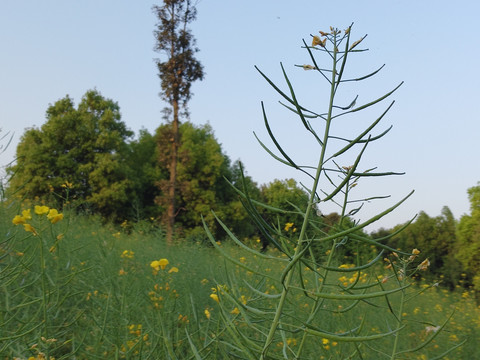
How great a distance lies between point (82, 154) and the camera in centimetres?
2220

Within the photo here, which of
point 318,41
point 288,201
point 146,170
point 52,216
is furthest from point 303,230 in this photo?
point 146,170

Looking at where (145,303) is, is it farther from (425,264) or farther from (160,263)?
(425,264)

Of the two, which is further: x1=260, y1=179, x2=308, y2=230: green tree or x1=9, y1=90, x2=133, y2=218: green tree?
x1=9, y1=90, x2=133, y2=218: green tree

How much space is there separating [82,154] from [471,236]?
18334 mm

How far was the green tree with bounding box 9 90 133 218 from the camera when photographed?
20.7m

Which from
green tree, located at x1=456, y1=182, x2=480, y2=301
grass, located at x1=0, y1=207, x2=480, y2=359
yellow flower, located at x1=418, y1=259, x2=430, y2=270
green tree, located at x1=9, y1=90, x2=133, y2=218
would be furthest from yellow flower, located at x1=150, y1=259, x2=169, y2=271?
green tree, located at x1=9, y1=90, x2=133, y2=218

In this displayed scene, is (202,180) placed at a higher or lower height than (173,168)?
higher

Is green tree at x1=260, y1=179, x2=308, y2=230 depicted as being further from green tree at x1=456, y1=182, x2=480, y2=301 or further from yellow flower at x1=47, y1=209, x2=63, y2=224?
green tree at x1=456, y1=182, x2=480, y2=301

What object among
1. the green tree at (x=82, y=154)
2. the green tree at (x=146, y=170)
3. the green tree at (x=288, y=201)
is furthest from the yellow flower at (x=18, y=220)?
the green tree at (x=146, y=170)

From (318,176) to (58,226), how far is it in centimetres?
634

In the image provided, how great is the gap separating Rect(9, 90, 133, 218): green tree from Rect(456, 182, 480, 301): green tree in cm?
1498

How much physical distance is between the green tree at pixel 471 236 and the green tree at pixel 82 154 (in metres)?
15.0

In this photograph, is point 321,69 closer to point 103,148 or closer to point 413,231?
point 413,231

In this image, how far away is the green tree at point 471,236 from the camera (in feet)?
32.7
